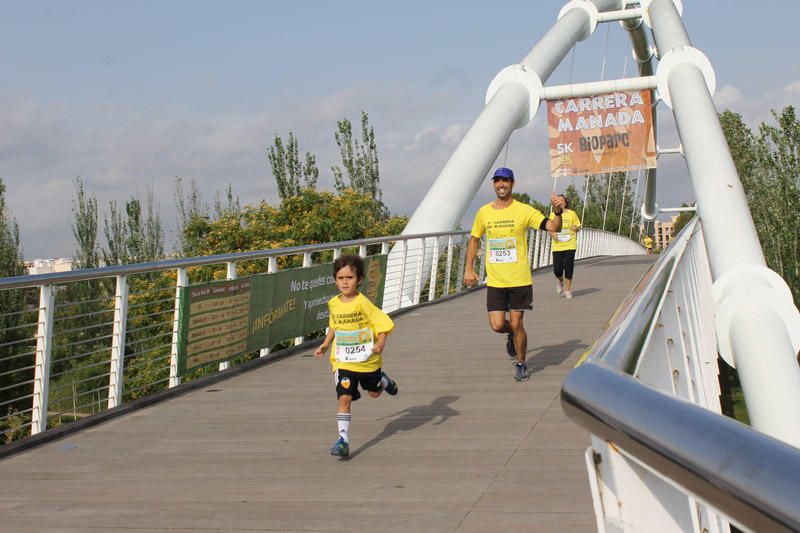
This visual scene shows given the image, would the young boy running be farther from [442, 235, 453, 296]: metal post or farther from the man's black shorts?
[442, 235, 453, 296]: metal post

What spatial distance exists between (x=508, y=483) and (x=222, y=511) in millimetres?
1365

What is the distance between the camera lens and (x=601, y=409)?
138 centimetres

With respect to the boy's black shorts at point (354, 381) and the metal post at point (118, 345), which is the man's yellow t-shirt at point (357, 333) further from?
the metal post at point (118, 345)

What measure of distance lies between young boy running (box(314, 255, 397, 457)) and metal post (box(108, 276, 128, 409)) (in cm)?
293

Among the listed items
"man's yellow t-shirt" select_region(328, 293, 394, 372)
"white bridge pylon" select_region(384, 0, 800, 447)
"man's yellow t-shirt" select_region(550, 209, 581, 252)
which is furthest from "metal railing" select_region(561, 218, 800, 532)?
"man's yellow t-shirt" select_region(550, 209, 581, 252)

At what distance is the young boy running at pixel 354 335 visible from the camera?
6312 mm

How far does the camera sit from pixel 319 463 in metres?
6.11

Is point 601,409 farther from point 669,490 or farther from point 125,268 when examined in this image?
point 125,268

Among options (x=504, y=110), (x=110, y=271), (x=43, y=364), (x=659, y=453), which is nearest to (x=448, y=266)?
(x=504, y=110)

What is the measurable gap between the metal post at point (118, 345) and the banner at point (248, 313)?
1.02 metres

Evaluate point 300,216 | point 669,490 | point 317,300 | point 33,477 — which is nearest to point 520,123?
point 300,216

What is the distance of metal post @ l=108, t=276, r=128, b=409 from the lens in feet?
28.7

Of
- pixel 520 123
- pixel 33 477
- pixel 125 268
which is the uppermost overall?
pixel 520 123

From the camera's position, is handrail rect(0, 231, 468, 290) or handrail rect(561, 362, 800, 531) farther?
handrail rect(0, 231, 468, 290)
